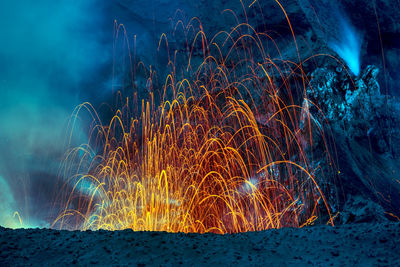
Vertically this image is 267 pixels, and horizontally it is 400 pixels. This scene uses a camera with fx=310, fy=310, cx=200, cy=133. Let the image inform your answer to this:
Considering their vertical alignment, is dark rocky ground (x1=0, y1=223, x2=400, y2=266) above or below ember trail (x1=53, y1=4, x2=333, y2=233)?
below

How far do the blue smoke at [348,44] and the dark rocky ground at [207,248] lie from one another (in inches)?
296

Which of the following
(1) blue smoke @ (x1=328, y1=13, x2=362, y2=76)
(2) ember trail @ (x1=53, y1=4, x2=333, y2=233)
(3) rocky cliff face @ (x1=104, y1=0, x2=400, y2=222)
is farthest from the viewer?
(1) blue smoke @ (x1=328, y1=13, x2=362, y2=76)

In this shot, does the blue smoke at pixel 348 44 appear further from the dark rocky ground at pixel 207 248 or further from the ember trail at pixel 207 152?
the dark rocky ground at pixel 207 248

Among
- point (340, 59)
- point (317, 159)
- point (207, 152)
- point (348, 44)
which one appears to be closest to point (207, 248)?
point (317, 159)

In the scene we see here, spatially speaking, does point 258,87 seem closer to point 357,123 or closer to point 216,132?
point 216,132

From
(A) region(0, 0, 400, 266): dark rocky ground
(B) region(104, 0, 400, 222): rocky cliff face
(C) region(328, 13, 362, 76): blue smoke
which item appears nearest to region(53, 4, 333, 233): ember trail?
(B) region(104, 0, 400, 222): rocky cliff face

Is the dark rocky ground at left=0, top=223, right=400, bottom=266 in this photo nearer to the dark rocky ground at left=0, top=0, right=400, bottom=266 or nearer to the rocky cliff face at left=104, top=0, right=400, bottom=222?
the dark rocky ground at left=0, top=0, right=400, bottom=266

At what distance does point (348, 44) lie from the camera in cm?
965

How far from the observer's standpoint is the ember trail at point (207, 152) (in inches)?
318

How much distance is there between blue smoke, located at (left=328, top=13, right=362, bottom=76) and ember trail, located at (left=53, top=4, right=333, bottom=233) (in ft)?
4.46

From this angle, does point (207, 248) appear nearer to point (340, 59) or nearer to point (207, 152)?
point (207, 152)

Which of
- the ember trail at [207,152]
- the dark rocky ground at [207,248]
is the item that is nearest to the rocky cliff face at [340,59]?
the ember trail at [207,152]

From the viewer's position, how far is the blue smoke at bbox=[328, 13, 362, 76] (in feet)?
29.5

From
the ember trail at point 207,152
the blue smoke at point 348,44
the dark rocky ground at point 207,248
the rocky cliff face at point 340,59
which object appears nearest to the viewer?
the dark rocky ground at point 207,248
